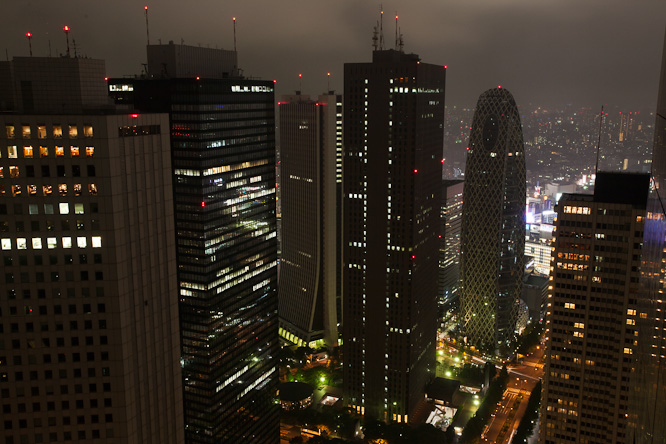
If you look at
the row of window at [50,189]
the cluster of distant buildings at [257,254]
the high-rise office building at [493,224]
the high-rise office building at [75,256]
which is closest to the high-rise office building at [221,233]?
the cluster of distant buildings at [257,254]

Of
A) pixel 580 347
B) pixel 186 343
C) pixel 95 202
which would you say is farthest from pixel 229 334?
pixel 580 347

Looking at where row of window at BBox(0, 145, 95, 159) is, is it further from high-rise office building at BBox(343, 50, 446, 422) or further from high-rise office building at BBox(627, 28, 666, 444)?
high-rise office building at BBox(343, 50, 446, 422)

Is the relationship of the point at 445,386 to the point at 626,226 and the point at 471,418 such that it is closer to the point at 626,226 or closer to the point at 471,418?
the point at 471,418

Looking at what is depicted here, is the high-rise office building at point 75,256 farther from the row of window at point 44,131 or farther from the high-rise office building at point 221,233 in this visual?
the high-rise office building at point 221,233

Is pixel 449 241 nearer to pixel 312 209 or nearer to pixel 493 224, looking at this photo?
pixel 493 224

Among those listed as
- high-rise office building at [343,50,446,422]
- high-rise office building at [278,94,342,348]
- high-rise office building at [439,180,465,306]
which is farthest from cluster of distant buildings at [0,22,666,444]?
high-rise office building at [439,180,465,306]

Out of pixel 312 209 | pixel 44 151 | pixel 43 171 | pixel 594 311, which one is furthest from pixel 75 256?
pixel 312 209
